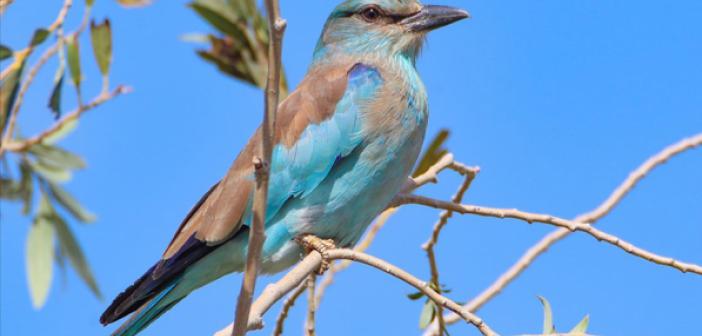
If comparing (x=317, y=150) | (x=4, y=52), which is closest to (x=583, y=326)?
(x=317, y=150)

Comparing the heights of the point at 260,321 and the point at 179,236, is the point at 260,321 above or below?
below

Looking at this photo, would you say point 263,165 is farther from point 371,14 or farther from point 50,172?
point 371,14

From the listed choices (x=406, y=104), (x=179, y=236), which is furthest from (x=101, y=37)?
(x=406, y=104)

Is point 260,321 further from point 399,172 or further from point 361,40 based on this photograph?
point 361,40

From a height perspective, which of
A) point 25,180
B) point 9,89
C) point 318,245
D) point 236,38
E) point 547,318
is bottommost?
point 547,318

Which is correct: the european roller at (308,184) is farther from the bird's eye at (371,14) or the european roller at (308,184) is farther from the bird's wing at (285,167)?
the bird's eye at (371,14)

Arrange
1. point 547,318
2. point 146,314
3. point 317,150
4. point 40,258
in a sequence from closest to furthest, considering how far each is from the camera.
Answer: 1. point 547,318
2. point 146,314
3. point 317,150
4. point 40,258
